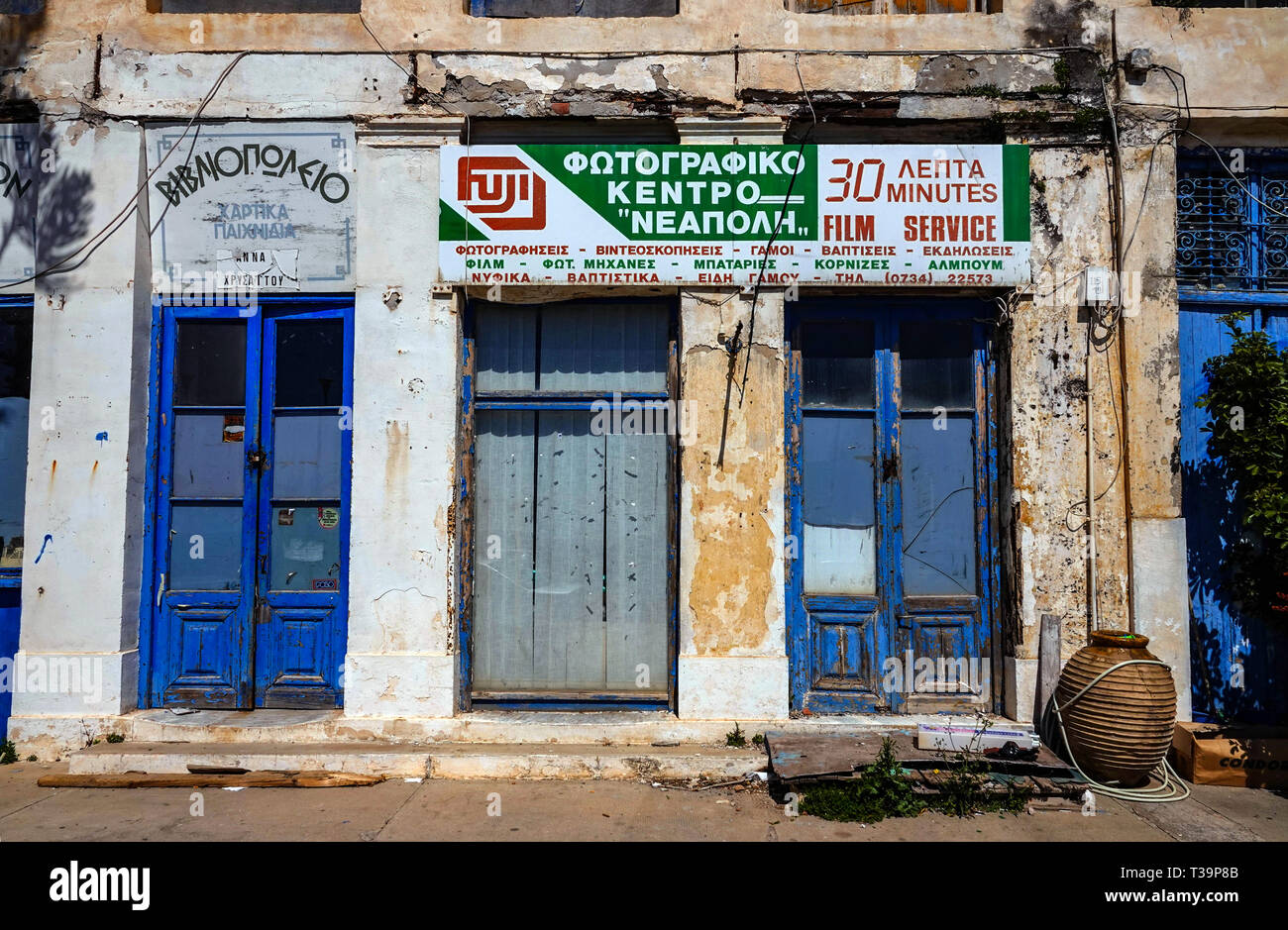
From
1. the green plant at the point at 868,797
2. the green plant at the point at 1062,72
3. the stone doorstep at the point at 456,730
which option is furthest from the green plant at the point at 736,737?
the green plant at the point at 1062,72

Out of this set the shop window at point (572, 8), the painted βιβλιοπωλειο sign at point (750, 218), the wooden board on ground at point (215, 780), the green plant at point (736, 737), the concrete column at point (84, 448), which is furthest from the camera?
the shop window at point (572, 8)

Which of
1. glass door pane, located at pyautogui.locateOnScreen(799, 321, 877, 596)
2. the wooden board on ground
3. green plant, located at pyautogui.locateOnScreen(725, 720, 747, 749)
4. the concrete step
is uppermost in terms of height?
glass door pane, located at pyautogui.locateOnScreen(799, 321, 877, 596)

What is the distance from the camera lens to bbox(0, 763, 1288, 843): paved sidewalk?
4.41 metres

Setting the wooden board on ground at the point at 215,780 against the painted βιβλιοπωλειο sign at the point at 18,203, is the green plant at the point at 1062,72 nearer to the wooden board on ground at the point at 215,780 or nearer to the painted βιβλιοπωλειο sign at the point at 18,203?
the wooden board on ground at the point at 215,780

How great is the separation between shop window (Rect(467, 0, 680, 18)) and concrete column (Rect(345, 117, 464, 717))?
1.11 metres

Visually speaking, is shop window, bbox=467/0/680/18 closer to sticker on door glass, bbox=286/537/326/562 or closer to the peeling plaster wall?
the peeling plaster wall

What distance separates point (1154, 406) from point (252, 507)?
21.0 ft

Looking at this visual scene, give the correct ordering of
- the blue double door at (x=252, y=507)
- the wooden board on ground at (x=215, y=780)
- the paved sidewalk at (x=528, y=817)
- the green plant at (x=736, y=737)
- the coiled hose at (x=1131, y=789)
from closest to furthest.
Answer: the paved sidewalk at (x=528, y=817)
the coiled hose at (x=1131, y=789)
the wooden board on ground at (x=215, y=780)
the green plant at (x=736, y=737)
the blue double door at (x=252, y=507)

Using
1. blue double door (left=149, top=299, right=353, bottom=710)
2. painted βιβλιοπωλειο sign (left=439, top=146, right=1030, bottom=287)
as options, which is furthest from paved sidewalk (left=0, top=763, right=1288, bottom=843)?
painted βιβλιοπωλειο sign (left=439, top=146, right=1030, bottom=287)

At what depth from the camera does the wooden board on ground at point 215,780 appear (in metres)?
5.04

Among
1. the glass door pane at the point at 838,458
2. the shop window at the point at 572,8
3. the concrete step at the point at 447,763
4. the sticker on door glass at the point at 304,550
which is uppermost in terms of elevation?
the shop window at the point at 572,8

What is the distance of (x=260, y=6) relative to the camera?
20.1 ft

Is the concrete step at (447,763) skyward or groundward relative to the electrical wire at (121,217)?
groundward

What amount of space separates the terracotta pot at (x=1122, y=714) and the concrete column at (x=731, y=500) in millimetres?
1812
